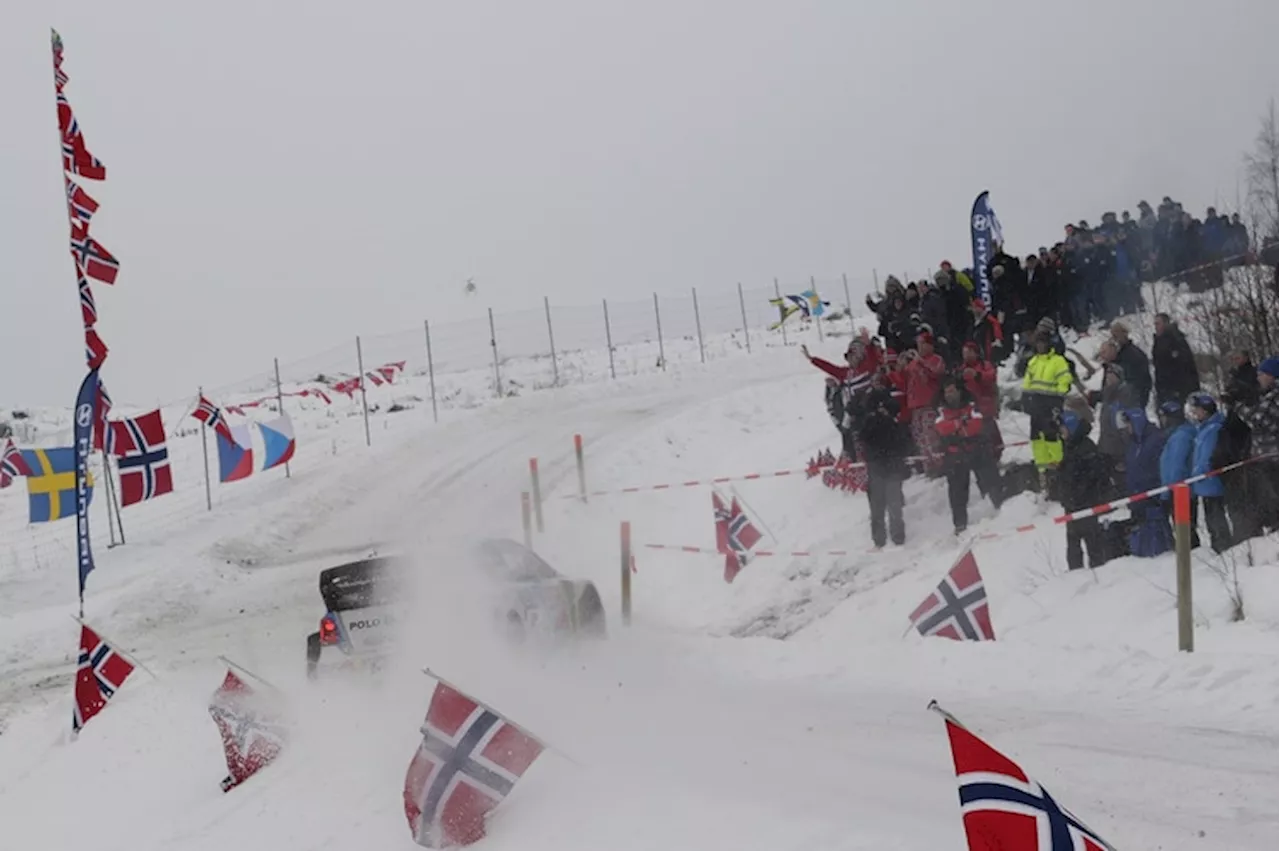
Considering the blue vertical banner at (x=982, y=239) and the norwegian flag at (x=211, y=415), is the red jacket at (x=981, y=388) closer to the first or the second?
the blue vertical banner at (x=982, y=239)

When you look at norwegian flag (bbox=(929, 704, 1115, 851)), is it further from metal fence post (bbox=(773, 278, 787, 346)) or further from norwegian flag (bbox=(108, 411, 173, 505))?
metal fence post (bbox=(773, 278, 787, 346))

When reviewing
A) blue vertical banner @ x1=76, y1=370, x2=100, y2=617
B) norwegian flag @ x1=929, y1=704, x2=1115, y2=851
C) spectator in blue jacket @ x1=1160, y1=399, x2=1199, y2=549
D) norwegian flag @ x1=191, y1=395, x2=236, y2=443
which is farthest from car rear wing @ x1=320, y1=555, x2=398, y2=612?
norwegian flag @ x1=191, y1=395, x2=236, y2=443

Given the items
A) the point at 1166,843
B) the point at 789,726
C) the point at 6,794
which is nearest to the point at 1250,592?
the point at 789,726

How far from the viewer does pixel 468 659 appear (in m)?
9.93

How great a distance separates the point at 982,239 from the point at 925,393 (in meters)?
5.34

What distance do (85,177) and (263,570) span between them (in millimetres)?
6782

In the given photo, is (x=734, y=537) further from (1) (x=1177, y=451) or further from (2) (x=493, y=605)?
(1) (x=1177, y=451)

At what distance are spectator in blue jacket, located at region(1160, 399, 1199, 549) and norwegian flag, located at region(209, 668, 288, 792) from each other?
751 centimetres

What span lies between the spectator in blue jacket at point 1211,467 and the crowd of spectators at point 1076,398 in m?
0.01

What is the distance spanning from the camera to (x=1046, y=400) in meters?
12.0

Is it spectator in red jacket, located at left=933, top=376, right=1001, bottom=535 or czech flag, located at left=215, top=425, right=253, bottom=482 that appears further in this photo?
czech flag, located at left=215, top=425, right=253, bottom=482

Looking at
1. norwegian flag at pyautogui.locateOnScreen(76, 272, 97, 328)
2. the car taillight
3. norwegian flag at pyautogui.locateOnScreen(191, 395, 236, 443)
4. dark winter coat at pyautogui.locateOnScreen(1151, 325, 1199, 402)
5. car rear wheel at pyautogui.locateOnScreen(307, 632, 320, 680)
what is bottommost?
car rear wheel at pyautogui.locateOnScreen(307, 632, 320, 680)

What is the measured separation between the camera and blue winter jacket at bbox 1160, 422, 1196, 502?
379 inches

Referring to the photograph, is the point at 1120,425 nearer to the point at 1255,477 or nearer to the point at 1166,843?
the point at 1255,477
